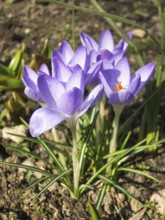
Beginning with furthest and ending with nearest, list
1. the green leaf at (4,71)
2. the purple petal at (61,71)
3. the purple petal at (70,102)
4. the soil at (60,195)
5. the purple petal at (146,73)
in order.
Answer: the green leaf at (4,71) → the soil at (60,195) → the purple petal at (146,73) → the purple petal at (61,71) → the purple petal at (70,102)

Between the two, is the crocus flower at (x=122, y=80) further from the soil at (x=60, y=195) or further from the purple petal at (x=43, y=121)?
the soil at (x=60, y=195)

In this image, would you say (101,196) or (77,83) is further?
(101,196)

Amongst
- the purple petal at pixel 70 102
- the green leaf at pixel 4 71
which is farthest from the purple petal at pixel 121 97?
the green leaf at pixel 4 71

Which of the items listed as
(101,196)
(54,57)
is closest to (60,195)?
(101,196)

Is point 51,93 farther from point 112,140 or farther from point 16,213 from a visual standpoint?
point 16,213

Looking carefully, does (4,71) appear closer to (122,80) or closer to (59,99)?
(122,80)

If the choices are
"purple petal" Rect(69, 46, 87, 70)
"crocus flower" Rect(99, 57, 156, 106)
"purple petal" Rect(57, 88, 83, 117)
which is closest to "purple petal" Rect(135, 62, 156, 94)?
"crocus flower" Rect(99, 57, 156, 106)

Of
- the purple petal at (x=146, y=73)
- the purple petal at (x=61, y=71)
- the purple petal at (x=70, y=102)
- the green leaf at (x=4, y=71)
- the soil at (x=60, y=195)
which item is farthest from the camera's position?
the green leaf at (x=4, y=71)
